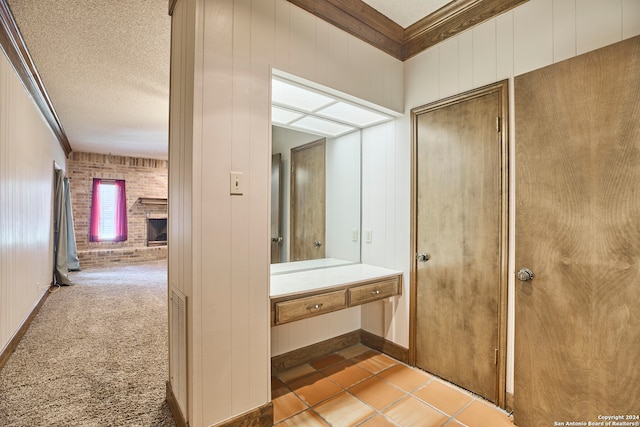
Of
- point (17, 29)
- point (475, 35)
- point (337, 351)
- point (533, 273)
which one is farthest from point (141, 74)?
point (533, 273)

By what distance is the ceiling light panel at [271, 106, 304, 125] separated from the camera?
2.33 m

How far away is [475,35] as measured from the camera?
2068 millimetres

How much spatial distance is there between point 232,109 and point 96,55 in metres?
2.26

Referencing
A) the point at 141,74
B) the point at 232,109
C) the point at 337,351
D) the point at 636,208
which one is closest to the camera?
the point at 636,208

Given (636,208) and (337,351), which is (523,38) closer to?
(636,208)

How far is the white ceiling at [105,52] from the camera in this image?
7.21 feet

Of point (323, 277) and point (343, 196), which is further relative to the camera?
point (343, 196)

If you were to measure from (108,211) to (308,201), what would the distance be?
7149 mm

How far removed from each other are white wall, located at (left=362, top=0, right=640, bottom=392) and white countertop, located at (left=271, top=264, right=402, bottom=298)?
0.60 ft

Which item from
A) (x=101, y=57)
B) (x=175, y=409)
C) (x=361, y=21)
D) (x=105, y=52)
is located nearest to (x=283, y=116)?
(x=361, y=21)

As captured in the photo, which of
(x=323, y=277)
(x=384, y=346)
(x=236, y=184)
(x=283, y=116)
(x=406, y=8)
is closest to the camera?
(x=236, y=184)

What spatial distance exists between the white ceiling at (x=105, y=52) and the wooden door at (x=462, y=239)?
884 mm

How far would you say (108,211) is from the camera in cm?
758

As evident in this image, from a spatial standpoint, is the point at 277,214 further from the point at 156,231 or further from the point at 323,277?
the point at 156,231
